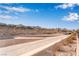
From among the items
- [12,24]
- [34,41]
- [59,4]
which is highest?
[59,4]

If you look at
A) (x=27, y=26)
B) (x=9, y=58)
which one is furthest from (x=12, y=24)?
(x=9, y=58)

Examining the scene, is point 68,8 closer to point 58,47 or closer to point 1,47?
point 58,47

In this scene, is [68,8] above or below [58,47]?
above

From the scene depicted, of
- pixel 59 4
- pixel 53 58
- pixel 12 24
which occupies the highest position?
pixel 59 4

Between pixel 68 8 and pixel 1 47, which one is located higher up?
pixel 68 8

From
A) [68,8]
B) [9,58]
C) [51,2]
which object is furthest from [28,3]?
[9,58]

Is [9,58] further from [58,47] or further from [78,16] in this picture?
[78,16]

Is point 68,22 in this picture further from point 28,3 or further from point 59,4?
point 28,3
